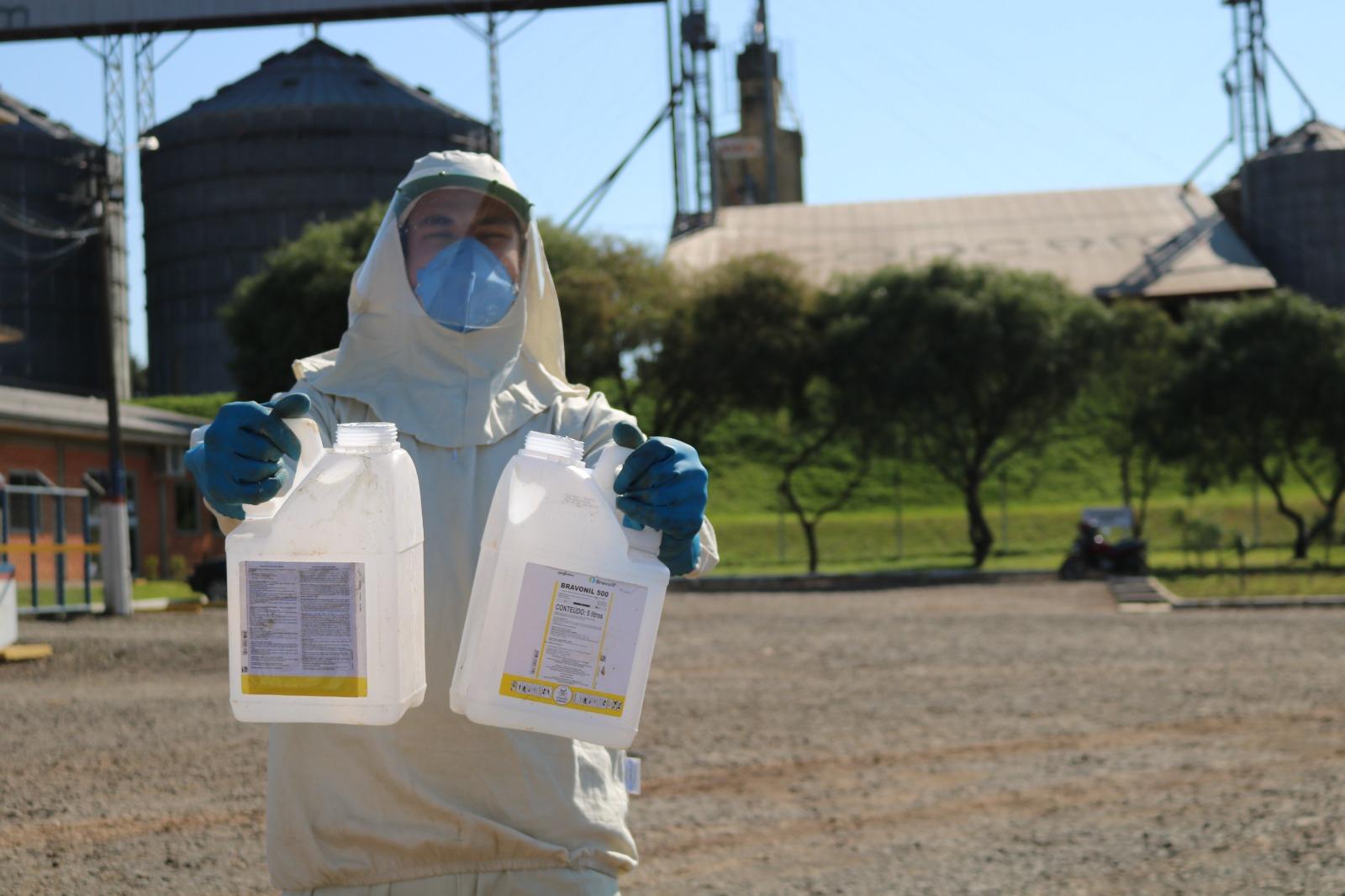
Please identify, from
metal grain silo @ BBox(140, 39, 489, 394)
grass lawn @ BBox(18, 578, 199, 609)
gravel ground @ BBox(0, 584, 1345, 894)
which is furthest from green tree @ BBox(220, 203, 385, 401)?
gravel ground @ BBox(0, 584, 1345, 894)

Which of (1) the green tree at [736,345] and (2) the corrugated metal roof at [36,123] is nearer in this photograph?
(1) the green tree at [736,345]

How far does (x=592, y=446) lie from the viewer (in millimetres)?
3039

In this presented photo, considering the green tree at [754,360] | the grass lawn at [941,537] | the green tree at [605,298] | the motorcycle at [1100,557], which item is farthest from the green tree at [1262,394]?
the green tree at [605,298]

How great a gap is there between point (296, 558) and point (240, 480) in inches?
6.8

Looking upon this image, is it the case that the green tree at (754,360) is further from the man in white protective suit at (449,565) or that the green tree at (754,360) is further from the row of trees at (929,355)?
the man in white protective suit at (449,565)

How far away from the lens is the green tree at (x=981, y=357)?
36.6 metres

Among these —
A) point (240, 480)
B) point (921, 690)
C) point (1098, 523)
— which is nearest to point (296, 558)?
point (240, 480)

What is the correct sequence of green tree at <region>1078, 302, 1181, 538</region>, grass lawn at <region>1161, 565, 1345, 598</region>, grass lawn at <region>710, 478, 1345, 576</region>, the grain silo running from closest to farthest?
grass lawn at <region>1161, 565, 1345, 598</region>, green tree at <region>1078, 302, 1181, 538</region>, grass lawn at <region>710, 478, 1345, 576</region>, the grain silo

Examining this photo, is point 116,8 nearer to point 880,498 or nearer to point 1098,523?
point 880,498

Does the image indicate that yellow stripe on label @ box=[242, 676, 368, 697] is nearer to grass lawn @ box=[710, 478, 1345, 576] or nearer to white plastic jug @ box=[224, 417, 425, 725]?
white plastic jug @ box=[224, 417, 425, 725]

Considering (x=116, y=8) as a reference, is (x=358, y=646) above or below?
below

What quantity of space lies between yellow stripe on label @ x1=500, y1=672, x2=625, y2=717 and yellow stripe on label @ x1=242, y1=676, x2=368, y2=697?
0.83 feet

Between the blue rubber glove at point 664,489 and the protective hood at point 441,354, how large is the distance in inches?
18.5

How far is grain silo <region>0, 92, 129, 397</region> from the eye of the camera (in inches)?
2106
